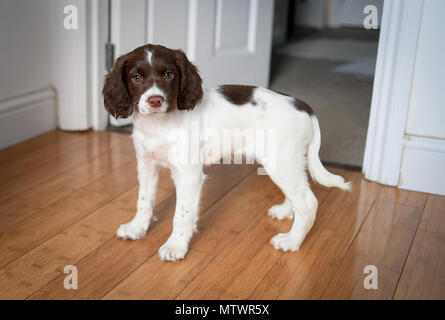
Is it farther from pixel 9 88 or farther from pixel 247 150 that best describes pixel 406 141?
pixel 9 88

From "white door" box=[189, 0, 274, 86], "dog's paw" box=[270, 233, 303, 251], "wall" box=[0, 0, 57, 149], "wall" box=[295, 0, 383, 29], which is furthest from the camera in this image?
"wall" box=[295, 0, 383, 29]

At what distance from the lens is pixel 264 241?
2049mm

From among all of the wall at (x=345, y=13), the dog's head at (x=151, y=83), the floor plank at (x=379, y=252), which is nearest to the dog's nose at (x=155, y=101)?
the dog's head at (x=151, y=83)

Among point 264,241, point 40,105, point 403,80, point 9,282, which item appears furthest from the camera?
point 40,105

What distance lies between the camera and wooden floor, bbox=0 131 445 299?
5.62 ft

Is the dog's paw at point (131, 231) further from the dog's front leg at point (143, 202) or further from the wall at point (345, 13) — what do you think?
the wall at point (345, 13)

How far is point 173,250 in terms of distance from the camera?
1.88m

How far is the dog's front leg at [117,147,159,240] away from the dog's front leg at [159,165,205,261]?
0.11 meters

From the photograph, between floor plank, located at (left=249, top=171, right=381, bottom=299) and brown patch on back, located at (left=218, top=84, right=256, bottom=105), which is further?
brown patch on back, located at (left=218, top=84, right=256, bottom=105)

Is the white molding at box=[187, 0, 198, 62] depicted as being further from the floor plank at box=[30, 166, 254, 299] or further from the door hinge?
the floor plank at box=[30, 166, 254, 299]

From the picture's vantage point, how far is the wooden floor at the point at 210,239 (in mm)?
1713

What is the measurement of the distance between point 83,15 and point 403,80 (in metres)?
1.70

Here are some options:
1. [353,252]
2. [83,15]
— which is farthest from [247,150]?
[83,15]

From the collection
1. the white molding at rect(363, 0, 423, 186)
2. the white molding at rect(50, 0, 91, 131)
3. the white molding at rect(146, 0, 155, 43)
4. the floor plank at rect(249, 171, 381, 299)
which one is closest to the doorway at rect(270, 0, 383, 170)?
the white molding at rect(363, 0, 423, 186)
